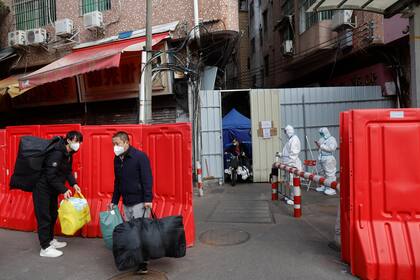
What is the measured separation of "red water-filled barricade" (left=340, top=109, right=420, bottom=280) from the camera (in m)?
4.46

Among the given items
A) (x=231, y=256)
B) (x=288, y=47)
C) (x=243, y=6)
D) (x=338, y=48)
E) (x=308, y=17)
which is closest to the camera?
(x=231, y=256)

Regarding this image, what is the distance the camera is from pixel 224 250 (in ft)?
18.8

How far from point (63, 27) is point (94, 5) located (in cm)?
129

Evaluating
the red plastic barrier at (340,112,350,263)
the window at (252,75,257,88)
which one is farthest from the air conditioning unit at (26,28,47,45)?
the window at (252,75,257,88)

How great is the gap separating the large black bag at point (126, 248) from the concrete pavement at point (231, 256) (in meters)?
0.49

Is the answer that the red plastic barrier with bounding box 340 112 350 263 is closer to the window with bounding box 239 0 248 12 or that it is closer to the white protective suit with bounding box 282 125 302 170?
the white protective suit with bounding box 282 125 302 170

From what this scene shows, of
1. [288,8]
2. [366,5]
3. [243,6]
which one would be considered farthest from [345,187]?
[243,6]

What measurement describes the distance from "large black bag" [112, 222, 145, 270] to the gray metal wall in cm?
898

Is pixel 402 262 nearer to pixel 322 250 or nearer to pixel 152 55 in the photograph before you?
pixel 322 250

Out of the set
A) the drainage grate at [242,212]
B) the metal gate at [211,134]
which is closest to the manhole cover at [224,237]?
the drainage grate at [242,212]

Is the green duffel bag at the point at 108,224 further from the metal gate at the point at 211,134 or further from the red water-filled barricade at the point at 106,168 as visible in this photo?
the metal gate at the point at 211,134

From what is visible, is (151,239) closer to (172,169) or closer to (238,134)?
(172,169)

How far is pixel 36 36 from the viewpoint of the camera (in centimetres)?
1363

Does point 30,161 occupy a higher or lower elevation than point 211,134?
lower
